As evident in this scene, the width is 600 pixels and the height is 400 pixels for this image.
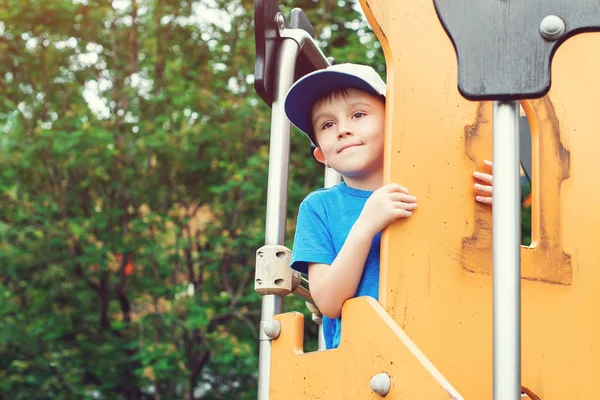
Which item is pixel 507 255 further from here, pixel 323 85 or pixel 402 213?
pixel 323 85

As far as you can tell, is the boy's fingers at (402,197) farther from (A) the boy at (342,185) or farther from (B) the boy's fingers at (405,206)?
(A) the boy at (342,185)

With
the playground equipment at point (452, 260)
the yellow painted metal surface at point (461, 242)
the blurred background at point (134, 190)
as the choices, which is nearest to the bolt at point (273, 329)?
the playground equipment at point (452, 260)

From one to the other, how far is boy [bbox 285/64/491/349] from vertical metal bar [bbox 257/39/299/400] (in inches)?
4.6

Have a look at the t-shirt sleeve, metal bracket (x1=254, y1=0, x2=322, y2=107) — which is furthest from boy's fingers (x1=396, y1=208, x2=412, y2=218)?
metal bracket (x1=254, y1=0, x2=322, y2=107)

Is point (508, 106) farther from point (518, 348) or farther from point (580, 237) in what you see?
point (580, 237)

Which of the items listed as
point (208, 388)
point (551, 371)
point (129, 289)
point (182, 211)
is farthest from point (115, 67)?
point (551, 371)

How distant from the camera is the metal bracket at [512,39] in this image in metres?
0.89

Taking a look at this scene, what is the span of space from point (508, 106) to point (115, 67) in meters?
7.20

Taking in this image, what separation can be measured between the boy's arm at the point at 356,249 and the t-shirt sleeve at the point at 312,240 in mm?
42

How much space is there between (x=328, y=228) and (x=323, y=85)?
0.31 meters

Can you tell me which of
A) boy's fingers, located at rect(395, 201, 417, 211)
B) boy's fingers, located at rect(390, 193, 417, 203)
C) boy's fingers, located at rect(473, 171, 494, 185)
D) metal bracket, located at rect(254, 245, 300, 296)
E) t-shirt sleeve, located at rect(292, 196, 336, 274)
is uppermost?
boy's fingers, located at rect(473, 171, 494, 185)

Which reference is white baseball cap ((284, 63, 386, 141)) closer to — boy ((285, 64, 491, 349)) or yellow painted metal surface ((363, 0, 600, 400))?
boy ((285, 64, 491, 349))

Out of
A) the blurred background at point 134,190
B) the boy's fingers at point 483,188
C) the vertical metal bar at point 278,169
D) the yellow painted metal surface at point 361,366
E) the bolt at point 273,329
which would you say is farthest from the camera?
the blurred background at point 134,190

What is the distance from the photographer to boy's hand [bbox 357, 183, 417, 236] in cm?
138
